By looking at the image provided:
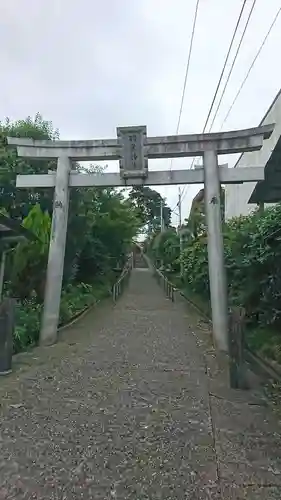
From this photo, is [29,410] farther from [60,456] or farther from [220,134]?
[220,134]

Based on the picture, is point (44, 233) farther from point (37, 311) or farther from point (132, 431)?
point (132, 431)

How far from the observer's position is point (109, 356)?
8.13m

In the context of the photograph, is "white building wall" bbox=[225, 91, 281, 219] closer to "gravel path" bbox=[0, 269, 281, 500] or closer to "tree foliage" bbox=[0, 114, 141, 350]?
"tree foliage" bbox=[0, 114, 141, 350]

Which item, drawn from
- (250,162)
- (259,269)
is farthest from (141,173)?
(250,162)

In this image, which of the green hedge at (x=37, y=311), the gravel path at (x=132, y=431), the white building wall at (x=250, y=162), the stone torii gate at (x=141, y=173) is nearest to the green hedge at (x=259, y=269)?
the stone torii gate at (x=141, y=173)

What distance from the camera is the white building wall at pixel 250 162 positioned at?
424 inches

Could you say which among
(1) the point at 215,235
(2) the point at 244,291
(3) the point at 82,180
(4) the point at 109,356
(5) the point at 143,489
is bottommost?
(5) the point at 143,489

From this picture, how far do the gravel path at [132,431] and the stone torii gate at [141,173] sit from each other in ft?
5.20

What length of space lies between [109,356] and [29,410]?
10.1 feet

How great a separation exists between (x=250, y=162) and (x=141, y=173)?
623 cm

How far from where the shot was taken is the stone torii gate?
9.17 metres

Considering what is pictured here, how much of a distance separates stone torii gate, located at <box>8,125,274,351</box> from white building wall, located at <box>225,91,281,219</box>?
1.67 meters

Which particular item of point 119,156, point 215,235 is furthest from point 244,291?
point 119,156

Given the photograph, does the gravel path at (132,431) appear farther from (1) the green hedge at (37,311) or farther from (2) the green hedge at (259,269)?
(2) the green hedge at (259,269)
